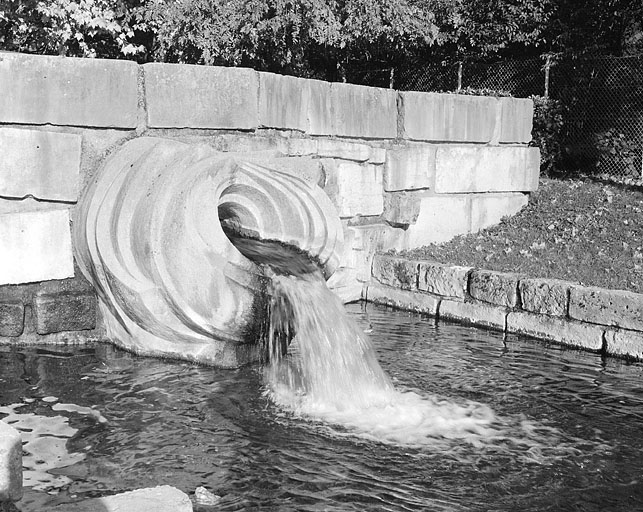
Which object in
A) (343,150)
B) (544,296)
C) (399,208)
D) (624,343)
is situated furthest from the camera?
(399,208)

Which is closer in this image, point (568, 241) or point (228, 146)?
point (228, 146)

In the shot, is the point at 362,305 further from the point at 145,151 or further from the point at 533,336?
the point at 145,151

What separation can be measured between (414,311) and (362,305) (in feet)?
1.62

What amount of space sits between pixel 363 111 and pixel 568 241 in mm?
2036

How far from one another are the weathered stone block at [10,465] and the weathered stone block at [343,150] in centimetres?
464

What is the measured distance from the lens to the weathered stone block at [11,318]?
5.31 meters

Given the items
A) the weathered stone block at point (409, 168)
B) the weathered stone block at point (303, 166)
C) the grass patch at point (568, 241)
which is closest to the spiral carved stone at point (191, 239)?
the weathered stone block at point (303, 166)

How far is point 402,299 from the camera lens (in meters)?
7.00

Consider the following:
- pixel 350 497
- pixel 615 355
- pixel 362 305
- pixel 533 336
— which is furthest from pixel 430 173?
pixel 350 497

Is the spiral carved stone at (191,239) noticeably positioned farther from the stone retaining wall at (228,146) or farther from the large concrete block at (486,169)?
the large concrete block at (486,169)

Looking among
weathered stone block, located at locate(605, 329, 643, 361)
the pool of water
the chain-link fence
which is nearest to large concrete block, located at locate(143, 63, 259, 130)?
the pool of water

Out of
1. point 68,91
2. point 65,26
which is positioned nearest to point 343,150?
point 68,91

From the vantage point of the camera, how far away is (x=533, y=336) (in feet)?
19.5

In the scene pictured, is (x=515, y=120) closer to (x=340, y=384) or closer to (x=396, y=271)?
(x=396, y=271)
